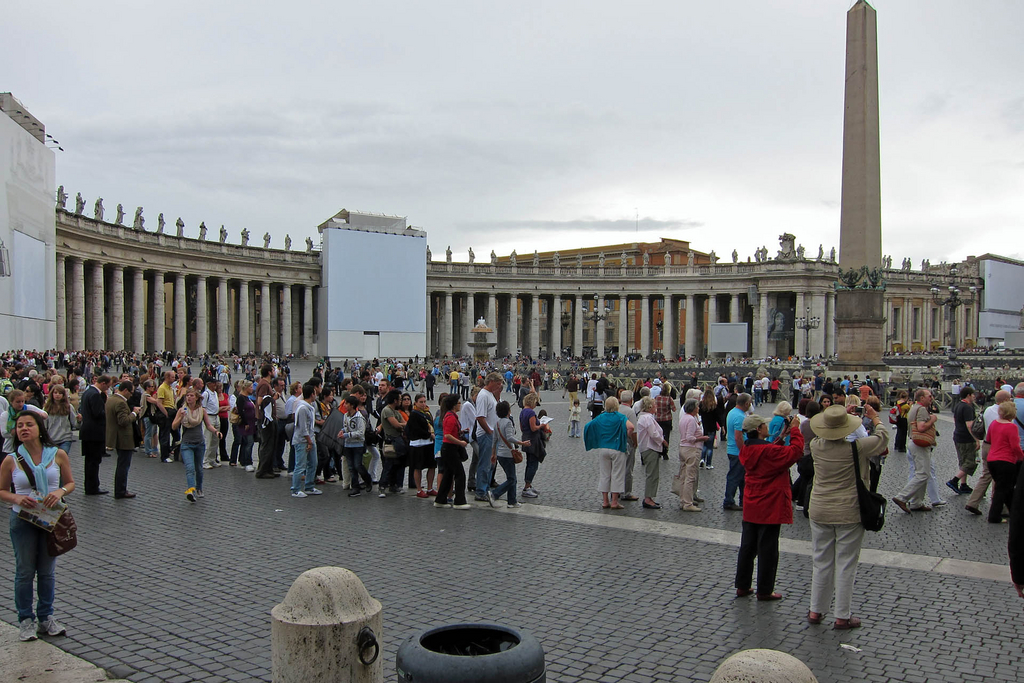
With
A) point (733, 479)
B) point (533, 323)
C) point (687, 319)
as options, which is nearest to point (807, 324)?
Answer: point (687, 319)

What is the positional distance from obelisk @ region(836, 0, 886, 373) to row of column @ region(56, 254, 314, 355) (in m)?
36.3

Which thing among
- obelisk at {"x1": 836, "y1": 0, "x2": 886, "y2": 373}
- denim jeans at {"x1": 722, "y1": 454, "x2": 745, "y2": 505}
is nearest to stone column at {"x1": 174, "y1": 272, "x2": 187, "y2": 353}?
obelisk at {"x1": 836, "y1": 0, "x2": 886, "y2": 373}

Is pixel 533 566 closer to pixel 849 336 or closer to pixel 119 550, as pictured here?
pixel 119 550

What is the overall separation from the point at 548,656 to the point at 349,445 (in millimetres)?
6391

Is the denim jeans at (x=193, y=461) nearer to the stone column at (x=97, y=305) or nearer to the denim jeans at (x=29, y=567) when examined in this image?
the denim jeans at (x=29, y=567)

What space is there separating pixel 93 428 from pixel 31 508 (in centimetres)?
556

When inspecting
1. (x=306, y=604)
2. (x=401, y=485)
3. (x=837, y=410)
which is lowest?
(x=401, y=485)

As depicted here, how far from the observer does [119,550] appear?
8.15m

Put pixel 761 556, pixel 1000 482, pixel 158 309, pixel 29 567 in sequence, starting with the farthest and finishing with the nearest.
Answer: pixel 158 309
pixel 1000 482
pixel 761 556
pixel 29 567

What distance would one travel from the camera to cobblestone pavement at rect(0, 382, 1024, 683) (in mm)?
5430

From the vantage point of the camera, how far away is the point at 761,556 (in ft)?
22.3

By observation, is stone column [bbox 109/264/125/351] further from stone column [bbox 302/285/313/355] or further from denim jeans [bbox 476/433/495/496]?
denim jeans [bbox 476/433/495/496]

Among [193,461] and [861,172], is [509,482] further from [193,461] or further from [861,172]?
[861,172]

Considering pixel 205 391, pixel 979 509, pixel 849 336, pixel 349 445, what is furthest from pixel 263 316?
pixel 979 509
